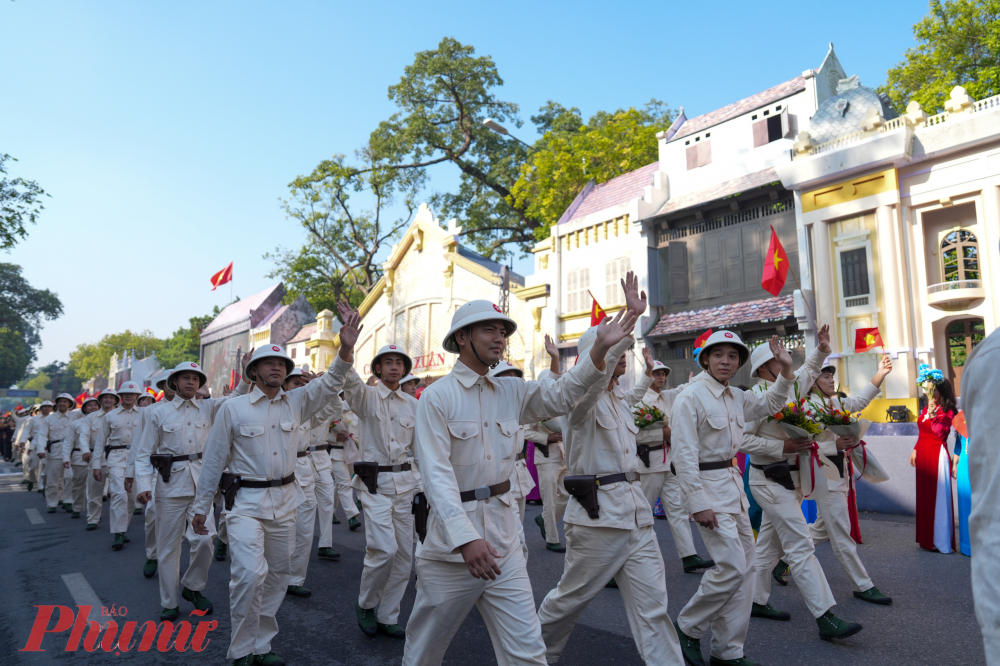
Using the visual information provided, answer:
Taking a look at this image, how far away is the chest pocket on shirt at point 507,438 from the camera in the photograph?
11.6 ft

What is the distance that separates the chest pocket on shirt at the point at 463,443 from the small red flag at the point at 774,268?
1506 centimetres

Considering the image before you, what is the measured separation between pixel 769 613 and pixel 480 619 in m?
2.36

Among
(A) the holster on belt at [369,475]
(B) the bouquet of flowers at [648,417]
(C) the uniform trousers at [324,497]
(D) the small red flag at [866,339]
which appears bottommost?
(C) the uniform trousers at [324,497]

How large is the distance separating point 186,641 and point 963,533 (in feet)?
27.4

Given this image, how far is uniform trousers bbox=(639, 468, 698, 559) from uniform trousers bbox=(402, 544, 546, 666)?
4.26 metres

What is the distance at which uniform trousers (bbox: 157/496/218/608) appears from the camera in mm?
5930

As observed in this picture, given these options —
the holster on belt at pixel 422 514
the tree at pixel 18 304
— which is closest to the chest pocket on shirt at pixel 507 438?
the holster on belt at pixel 422 514

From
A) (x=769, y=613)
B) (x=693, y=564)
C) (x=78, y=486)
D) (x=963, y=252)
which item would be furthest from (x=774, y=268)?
(x=78, y=486)

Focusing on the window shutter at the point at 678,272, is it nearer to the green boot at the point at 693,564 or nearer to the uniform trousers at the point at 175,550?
the green boot at the point at 693,564

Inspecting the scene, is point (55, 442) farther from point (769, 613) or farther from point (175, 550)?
point (769, 613)

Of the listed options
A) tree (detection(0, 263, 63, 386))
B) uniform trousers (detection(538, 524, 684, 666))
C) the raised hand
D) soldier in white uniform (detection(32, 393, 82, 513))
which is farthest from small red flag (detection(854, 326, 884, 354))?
tree (detection(0, 263, 63, 386))

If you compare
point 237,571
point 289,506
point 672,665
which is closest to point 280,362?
point 289,506

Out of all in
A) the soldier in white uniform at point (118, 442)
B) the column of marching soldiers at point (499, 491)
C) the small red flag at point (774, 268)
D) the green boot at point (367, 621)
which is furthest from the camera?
the small red flag at point (774, 268)

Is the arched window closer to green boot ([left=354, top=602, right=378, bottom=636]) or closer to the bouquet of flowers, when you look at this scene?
the bouquet of flowers
